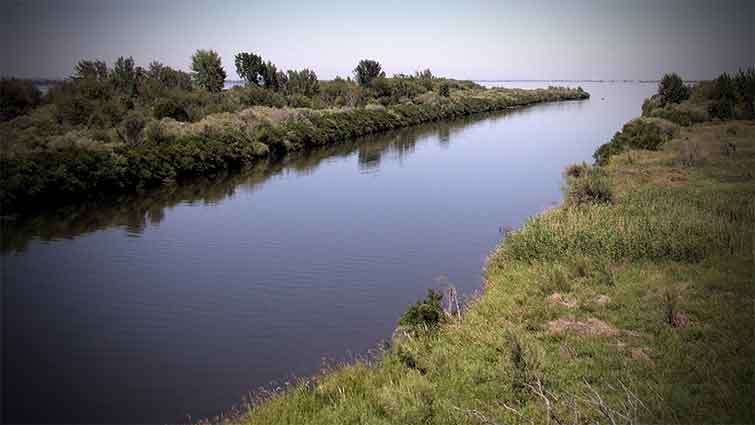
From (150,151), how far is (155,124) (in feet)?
17.7

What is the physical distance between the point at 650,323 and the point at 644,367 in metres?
1.79

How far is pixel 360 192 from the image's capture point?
26922 mm

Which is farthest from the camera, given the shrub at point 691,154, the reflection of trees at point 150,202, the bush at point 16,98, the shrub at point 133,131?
the bush at point 16,98

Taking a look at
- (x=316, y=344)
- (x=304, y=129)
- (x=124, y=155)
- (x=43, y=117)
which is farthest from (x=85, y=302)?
(x=304, y=129)

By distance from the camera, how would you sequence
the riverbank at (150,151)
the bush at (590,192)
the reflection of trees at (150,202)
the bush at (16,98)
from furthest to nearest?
the bush at (16,98) < the riverbank at (150,151) < the reflection of trees at (150,202) < the bush at (590,192)

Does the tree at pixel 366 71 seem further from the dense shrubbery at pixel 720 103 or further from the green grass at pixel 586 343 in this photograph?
the green grass at pixel 586 343

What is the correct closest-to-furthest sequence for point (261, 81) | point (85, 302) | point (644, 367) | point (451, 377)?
point (644, 367), point (451, 377), point (85, 302), point (261, 81)

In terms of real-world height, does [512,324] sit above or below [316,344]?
above

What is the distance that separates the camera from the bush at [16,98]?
36.4 meters

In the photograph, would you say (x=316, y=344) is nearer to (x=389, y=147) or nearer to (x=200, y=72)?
(x=389, y=147)

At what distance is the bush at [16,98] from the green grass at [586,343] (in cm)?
3471

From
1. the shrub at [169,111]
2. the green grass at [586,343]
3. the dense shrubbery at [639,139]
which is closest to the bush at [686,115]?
the dense shrubbery at [639,139]

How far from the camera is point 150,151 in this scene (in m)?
27.5

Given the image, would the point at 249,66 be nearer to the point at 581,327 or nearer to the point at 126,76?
the point at 126,76
